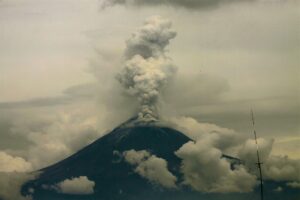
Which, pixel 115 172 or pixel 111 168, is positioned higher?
pixel 111 168

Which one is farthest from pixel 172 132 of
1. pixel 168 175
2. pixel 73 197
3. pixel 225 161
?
pixel 73 197

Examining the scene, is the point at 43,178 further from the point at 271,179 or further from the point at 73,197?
the point at 271,179

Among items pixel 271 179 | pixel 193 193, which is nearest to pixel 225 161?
pixel 271 179

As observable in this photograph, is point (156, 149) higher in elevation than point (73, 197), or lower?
higher

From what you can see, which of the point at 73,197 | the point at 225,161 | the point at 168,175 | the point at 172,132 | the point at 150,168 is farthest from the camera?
A: the point at 73,197

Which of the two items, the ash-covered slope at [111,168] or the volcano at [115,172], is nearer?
the volcano at [115,172]

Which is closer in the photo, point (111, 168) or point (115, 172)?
point (111, 168)

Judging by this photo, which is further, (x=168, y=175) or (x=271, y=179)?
(x=168, y=175)

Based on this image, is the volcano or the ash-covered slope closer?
the volcano

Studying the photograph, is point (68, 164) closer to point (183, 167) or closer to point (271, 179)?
point (183, 167)

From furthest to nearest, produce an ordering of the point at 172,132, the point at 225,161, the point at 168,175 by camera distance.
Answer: the point at 168,175 < the point at 172,132 < the point at 225,161

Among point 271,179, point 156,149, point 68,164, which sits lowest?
point 271,179
